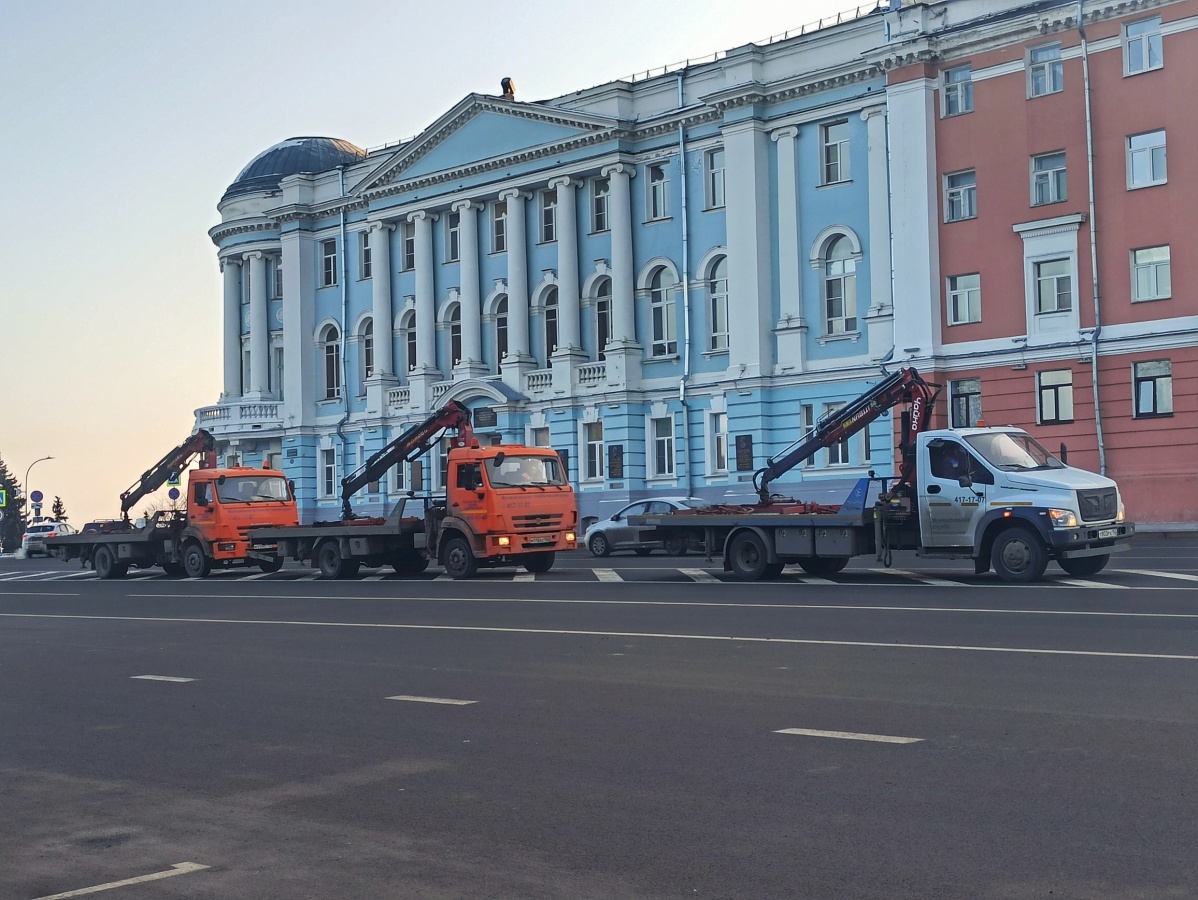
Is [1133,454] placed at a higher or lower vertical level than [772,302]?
lower

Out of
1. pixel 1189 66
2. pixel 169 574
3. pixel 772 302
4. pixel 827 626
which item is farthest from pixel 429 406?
pixel 827 626

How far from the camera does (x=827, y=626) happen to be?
15.9 meters

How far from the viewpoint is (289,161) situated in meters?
64.2

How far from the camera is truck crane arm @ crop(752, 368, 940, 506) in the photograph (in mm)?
26141

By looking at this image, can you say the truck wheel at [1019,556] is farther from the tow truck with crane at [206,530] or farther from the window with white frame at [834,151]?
the window with white frame at [834,151]

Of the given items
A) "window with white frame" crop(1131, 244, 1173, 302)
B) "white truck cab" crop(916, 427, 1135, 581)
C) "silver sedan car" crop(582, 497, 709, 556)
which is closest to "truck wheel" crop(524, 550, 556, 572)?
"silver sedan car" crop(582, 497, 709, 556)

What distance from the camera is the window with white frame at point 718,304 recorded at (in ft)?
157

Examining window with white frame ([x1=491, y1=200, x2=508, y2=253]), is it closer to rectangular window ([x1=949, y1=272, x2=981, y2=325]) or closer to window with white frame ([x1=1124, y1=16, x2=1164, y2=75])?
rectangular window ([x1=949, y1=272, x2=981, y2=325])

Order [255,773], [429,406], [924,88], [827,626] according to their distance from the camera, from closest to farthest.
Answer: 1. [255,773]
2. [827,626]
3. [924,88]
4. [429,406]

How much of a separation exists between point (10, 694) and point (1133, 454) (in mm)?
31571

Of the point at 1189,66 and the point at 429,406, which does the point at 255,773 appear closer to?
the point at 1189,66

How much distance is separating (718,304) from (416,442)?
1641 centimetres

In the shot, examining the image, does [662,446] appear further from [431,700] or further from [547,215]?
[431,700]

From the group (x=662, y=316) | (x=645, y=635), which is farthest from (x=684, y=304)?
(x=645, y=635)
